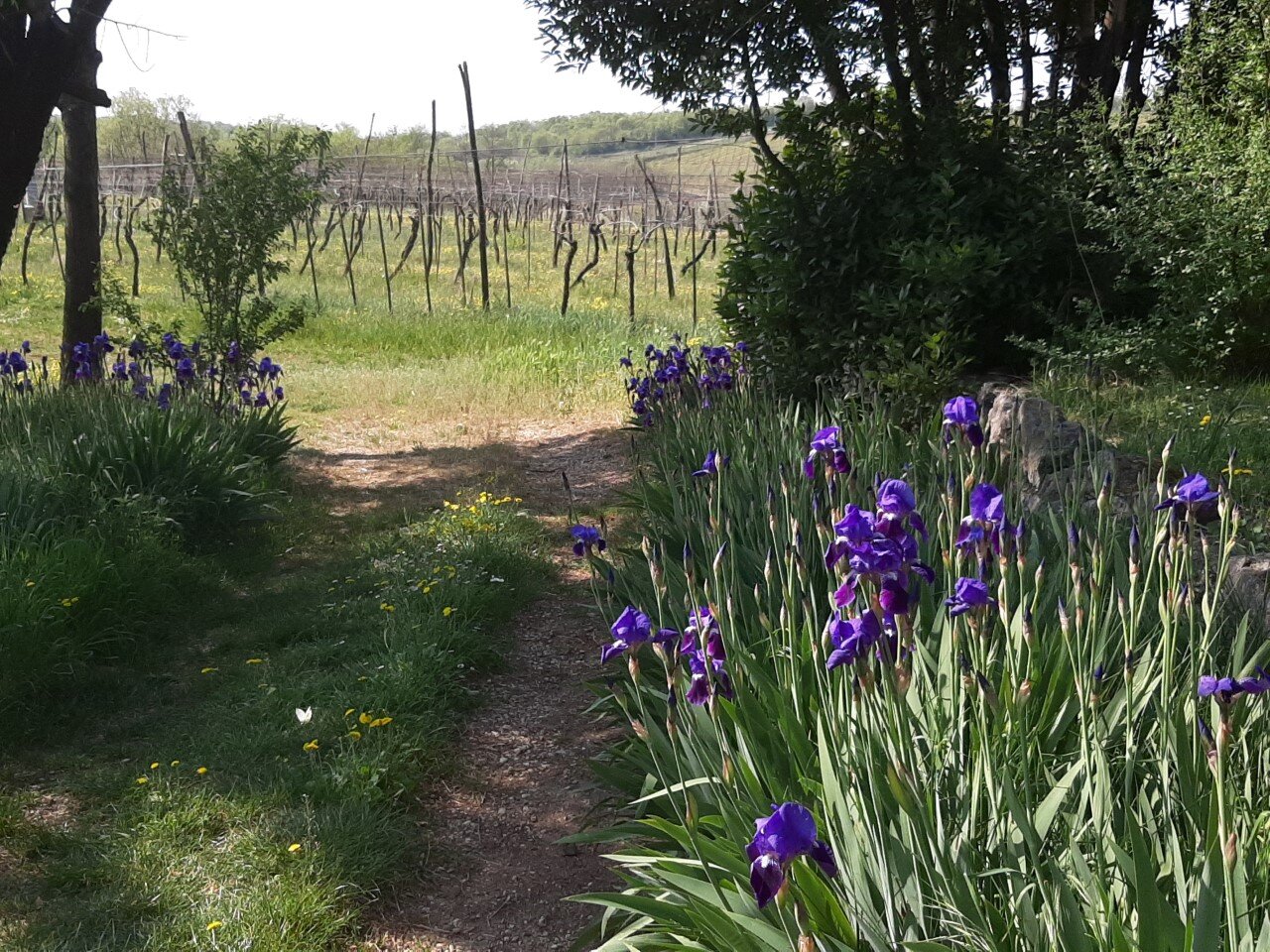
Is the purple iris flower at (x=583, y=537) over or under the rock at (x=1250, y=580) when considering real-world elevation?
over

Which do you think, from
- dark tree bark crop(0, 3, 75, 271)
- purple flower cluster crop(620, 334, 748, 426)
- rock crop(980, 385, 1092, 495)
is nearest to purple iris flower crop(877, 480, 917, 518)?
rock crop(980, 385, 1092, 495)

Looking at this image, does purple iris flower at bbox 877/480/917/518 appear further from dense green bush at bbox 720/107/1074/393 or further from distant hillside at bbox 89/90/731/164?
distant hillside at bbox 89/90/731/164

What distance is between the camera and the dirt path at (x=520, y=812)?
2795 mm

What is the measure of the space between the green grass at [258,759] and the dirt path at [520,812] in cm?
10

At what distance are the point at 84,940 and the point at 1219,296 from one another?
6162mm

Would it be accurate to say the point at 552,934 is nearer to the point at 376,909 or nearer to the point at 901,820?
the point at 376,909

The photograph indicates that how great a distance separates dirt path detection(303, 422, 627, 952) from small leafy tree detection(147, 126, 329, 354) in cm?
336

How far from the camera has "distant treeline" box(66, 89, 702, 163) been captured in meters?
52.8

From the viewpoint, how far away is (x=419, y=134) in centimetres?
5706

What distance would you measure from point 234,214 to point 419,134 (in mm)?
53444

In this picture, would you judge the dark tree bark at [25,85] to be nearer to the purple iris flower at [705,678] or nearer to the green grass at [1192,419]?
the purple iris flower at [705,678]

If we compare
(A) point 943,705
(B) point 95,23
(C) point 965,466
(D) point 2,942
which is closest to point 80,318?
(B) point 95,23

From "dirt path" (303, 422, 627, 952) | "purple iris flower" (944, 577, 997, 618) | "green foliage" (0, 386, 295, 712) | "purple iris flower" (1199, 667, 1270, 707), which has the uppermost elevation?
"purple iris flower" (944, 577, 997, 618)

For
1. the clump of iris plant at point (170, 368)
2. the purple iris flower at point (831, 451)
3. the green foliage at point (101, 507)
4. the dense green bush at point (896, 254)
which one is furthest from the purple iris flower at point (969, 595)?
the clump of iris plant at point (170, 368)
